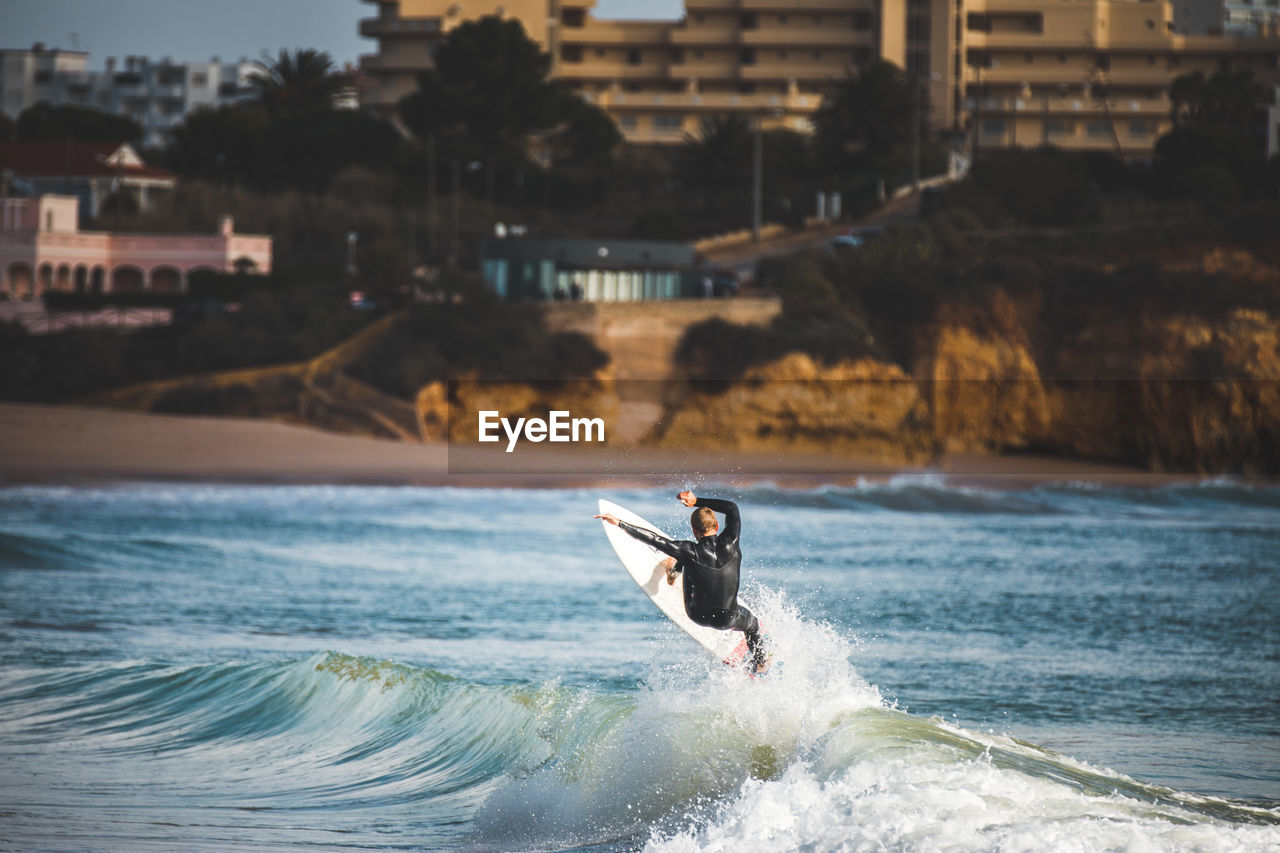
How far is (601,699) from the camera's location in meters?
14.6

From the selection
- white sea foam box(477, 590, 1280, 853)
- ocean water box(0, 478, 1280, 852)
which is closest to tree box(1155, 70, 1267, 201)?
ocean water box(0, 478, 1280, 852)

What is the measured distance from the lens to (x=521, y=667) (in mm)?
17156

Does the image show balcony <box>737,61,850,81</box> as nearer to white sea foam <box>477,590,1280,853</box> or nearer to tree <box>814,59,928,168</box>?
tree <box>814,59,928,168</box>

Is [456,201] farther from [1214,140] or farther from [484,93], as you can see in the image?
[1214,140]

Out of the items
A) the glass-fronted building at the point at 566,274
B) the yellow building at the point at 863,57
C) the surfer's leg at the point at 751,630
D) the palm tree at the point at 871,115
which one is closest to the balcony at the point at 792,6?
the yellow building at the point at 863,57

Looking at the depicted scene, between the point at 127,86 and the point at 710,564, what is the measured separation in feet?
428

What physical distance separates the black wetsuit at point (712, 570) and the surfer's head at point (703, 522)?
0.16 ft

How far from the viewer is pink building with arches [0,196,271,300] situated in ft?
203

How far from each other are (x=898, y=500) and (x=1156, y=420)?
1465 cm

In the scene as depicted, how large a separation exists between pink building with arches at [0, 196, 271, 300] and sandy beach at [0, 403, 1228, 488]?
A: 751 inches

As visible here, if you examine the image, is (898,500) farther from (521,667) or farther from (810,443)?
(521,667)

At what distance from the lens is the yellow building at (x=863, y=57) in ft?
328

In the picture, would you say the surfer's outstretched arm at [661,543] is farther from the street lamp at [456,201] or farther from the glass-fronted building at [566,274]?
the street lamp at [456,201]

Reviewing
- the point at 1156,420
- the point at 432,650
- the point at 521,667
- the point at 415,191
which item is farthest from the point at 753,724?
the point at 415,191
